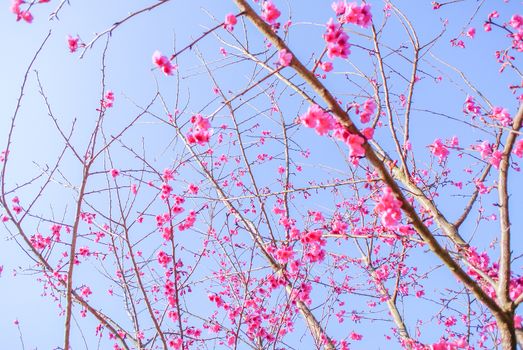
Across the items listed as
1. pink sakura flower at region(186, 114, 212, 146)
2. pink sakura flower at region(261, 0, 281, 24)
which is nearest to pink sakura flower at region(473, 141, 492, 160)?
pink sakura flower at region(261, 0, 281, 24)

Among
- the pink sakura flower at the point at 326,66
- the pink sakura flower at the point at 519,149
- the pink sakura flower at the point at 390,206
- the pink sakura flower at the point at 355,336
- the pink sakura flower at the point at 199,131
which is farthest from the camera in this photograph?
the pink sakura flower at the point at 355,336

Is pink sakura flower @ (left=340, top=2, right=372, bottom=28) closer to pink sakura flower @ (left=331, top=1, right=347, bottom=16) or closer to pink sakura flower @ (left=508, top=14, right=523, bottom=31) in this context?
pink sakura flower @ (left=331, top=1, right=347, bottom=16)

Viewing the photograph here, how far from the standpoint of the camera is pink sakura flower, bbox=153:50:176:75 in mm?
2617

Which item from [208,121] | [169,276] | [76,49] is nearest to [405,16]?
[208,121]

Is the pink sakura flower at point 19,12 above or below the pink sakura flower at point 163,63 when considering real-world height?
above

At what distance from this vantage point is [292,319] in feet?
18.9

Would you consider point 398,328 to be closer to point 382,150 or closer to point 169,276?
point 382,150

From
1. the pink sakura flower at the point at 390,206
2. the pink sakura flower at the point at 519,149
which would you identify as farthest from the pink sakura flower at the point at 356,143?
the pink sakura flower at the point at 519,149

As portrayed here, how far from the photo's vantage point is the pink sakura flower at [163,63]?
8.59 feet

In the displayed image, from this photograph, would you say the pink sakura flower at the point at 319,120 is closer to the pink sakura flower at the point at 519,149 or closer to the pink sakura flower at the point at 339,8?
the pink sakura flower at the point at 339,8

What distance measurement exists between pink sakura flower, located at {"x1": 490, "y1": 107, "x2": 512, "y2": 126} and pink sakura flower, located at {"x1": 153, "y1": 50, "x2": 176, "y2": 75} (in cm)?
340

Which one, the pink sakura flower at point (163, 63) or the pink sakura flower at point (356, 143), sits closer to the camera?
the pink sakura flower at point (356, 143)

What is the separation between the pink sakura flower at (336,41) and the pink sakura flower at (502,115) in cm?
252

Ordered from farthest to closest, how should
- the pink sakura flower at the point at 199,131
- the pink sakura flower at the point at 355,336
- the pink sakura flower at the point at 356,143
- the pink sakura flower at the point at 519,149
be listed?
1. the pink sakura flower at the point at 355,336
2. the pink sakura flower at the point at 519,149
3. the pink sakura flower at the point at 199,131
4. the pink sakura flower at the point at 356,143
